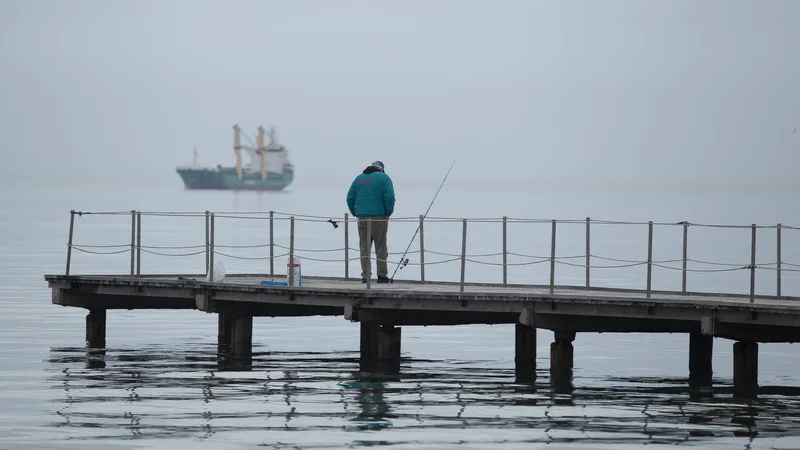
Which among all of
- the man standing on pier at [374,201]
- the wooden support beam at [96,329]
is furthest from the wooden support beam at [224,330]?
the man standing on pier at [374,201]

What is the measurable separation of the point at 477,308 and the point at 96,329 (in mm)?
7742

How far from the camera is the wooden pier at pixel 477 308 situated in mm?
17766

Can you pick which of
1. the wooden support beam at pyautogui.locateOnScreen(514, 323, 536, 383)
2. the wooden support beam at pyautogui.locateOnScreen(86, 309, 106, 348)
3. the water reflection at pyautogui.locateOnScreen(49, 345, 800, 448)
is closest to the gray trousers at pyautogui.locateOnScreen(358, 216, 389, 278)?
the water reflection at pyautogui.locateOnScreen(49, 345, 800, 448)

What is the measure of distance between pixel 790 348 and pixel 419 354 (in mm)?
7449

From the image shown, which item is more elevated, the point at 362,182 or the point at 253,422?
the point at 362,182

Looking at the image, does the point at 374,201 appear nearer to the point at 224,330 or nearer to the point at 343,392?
the point at 343,392

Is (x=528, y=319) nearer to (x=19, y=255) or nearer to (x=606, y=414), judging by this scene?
(x=606, y=414)

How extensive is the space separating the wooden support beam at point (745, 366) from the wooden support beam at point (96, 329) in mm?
10541

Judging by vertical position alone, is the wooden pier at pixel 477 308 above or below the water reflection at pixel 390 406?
above

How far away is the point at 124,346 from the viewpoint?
953 inches

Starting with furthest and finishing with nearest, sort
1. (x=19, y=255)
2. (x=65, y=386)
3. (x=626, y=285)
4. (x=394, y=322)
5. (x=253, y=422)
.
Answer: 1. (x=19, y=255)
2. (x=626, y=285)
3. (x=394, y=322)
4. (x=65, y=386)
5. (x=253, y=422)

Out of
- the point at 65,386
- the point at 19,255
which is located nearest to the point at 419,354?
Result: the point at 65,386

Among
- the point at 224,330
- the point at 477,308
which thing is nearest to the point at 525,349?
the point at 477,308

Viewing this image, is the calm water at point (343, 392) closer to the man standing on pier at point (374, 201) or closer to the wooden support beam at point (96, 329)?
the wooden support beam at point (96, 329)
